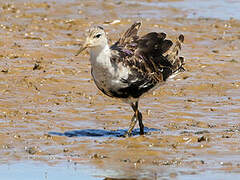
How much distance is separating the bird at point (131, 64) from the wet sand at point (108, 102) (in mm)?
655

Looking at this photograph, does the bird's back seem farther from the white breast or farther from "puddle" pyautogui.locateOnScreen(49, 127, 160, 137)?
"puddle" pyautogui.locateOnScreen(49, 127, 160, 137)

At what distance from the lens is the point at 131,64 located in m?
10.6

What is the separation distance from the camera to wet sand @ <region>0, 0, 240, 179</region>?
30.9 ft

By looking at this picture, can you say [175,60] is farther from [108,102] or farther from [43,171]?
[43,171]

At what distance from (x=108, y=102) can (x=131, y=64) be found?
192cm

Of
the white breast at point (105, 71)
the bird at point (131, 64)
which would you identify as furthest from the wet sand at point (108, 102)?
the white breast at point (105, 71)

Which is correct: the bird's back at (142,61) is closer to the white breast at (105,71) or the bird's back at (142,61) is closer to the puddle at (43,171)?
the white breast at (105,71)

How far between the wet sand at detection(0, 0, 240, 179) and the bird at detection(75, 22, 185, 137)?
66cm

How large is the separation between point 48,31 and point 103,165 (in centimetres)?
791

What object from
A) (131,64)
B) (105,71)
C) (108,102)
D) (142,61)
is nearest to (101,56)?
(105,71)

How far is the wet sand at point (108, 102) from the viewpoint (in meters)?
9.41

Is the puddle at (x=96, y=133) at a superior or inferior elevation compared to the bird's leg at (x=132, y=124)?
inferior

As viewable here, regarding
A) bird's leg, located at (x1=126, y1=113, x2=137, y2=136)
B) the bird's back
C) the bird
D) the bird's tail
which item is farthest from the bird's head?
the bird's tail

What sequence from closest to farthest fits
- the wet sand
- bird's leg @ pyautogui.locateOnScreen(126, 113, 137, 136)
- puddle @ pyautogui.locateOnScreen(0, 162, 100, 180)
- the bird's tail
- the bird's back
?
puddle @ pyautogui.locateOnScreen(0, 162, 100, 180) < the wet sand < the bird's back < bird's leg @ pyautogui.locateOnScreen(126, 113, 137, 136) < the bird's tail
